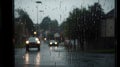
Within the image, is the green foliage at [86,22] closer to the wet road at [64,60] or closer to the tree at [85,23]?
the tree at [85,23]

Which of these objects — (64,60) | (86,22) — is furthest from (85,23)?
(64,60)

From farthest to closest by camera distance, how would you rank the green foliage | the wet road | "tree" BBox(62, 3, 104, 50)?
the green foliage
"tree" BBox(62, 3, 104, 50)
the wet road

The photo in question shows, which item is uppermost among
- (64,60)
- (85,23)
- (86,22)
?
(86,22)

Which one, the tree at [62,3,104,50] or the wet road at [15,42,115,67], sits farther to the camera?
the tree at [62,3,104,50]

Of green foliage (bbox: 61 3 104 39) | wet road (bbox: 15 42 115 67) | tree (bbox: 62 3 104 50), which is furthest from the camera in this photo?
green foliage (bbox: 61 3 104 39)

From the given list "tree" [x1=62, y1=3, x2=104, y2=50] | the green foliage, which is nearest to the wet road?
"tree" [x1=62, y1=3, x2=104, y2=50]

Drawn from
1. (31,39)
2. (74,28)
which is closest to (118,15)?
(31,39)

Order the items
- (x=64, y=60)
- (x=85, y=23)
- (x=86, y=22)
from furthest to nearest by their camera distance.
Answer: (x=86, y=22)
(x=85, y=23)
(x=64, y=60)

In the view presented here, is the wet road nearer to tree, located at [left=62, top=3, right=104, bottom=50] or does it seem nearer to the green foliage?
tree, located at [left=62, top=3, right=104, bottom=50]

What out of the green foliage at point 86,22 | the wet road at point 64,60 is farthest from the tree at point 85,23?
the wet road at point 64,60

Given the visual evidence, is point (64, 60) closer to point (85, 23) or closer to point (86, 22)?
point (85, 23)

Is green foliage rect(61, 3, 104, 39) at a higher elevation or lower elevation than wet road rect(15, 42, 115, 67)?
higher

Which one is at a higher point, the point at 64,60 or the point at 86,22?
the point at 86,22

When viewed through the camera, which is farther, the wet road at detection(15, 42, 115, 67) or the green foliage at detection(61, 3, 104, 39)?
the green foliage at detection(61, 3, 104, 39)
